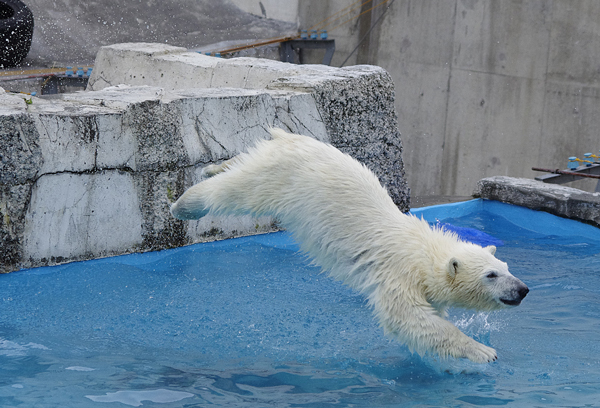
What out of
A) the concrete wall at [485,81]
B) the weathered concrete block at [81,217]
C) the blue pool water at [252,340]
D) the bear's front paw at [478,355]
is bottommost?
the blue pool water at [252,340]

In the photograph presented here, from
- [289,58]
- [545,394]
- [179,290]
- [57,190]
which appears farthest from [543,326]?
[289,58]

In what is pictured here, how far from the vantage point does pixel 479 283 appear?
284 cm

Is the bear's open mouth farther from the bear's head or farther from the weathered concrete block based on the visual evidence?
the weathered concrete block

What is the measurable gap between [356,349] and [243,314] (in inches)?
27.2

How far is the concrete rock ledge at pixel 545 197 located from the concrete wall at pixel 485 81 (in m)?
4.69

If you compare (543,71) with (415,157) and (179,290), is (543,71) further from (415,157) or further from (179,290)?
(179,290)

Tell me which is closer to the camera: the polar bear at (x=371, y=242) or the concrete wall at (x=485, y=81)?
the polar bear at (x=371, y=242)

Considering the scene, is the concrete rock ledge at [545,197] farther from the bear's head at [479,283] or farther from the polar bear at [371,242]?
the bear's head at [479,283]

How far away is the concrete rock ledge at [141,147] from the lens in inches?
157

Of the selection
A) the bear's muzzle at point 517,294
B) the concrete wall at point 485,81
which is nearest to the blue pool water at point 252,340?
the bear's muzzle at point 517,294

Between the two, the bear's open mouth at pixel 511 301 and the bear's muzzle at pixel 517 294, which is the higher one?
the bear's muzzle at pixel 517 294

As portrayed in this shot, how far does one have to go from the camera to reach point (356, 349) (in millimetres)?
3230

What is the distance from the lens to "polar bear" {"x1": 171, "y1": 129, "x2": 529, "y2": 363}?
9.33ft

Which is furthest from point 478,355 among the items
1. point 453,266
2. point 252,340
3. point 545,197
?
point 545,197
